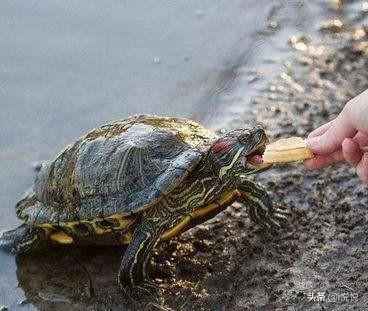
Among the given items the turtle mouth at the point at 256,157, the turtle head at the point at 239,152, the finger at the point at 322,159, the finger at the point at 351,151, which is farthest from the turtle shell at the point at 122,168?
the finger at the point at 351,151

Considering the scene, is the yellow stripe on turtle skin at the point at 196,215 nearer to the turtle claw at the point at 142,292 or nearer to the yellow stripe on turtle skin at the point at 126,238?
the yellow stripe on turtle skin at the point at 126,238

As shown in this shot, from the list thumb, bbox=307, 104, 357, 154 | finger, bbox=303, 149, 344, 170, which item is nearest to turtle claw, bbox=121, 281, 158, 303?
finger, bbox=303, 149, 344, 170

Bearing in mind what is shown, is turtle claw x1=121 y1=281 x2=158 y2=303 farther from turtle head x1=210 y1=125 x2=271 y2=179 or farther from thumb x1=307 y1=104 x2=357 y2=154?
thumb x1=307 y1=104 x2=357 y2=154

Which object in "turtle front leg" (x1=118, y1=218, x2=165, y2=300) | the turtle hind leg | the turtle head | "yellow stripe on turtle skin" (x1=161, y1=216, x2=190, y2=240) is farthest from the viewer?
the turtle hind leg

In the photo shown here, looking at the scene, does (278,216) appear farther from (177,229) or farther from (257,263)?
(177,229)

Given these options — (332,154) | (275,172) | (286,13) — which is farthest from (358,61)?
(332,154)

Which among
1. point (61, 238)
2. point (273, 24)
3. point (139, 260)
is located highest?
point (273, 24)

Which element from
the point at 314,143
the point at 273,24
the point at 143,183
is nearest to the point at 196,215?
the point at 143,183
